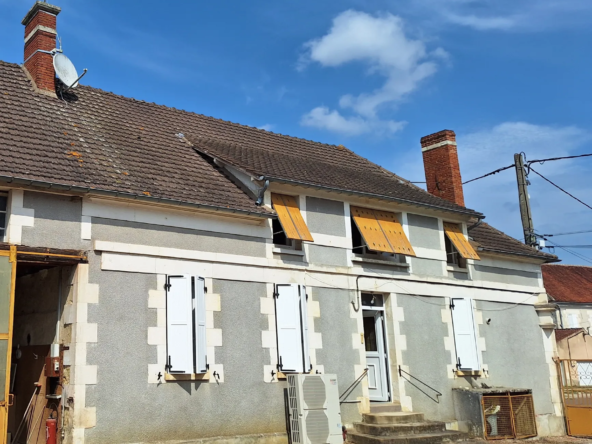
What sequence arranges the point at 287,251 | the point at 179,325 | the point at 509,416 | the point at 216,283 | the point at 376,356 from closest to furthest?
the point at 179,325
the point at 216,283
the point at 287,251
the point at 376,356
the point at 509,416

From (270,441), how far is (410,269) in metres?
5.10

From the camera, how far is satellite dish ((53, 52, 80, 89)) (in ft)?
43.2

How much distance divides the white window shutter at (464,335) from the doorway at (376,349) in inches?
76.4

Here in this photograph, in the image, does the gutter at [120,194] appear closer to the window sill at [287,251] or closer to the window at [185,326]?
the window sill at [287,251]

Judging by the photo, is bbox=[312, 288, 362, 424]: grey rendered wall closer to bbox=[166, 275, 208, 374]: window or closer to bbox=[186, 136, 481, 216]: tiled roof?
bbox=[186, 136, 481, 216]: tiled roof

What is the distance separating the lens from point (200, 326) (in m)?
10.7

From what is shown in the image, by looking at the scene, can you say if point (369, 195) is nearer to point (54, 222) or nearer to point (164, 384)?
point (164, 384)

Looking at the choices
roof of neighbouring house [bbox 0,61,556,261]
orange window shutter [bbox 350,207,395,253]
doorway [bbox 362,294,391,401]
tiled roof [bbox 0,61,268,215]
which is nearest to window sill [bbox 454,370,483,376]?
doorway [bbox 362,294,391,401]

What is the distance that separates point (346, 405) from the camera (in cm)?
1246

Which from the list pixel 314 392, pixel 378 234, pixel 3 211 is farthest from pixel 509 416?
pixel 3 211

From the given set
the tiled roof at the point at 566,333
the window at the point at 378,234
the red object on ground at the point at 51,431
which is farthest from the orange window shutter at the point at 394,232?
the tiled roof at the point at 566,333

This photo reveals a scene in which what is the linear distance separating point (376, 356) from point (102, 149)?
6.83 metres

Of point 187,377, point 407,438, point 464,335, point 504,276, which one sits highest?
point 504,276

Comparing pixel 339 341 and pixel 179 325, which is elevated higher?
pixel 179 325
